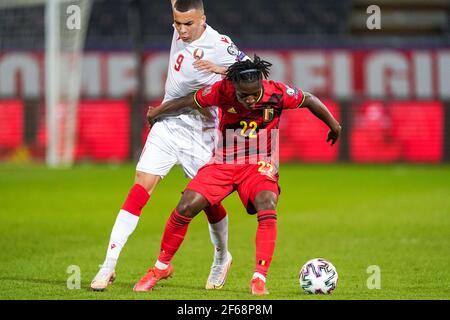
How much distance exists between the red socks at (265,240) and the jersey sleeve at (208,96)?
0.92 meters

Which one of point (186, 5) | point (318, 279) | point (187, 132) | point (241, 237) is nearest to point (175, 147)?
point (187, 132)

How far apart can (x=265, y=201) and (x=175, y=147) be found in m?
1.03

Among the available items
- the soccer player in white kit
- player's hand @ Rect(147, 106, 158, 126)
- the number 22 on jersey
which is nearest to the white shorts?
the soccer player in white kit

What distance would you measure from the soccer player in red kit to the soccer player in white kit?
0.31 meters

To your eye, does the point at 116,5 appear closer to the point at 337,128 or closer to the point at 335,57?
the point at 335,57

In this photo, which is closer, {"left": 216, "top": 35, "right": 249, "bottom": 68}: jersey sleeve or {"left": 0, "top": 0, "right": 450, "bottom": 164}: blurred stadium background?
{"left": 216, "top": 35, "right": 249, "bottom": 68}: jersey sleeve

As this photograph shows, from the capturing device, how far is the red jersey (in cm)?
755

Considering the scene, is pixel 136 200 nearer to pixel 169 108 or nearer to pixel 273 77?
pixel 169 108

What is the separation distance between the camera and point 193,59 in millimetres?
8039

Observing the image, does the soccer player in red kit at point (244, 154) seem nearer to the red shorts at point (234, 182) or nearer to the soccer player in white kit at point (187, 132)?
the red shorts at point (234, 182)

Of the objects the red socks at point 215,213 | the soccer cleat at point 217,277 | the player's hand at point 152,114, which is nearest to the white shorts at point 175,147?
the player's hand at point 152,114

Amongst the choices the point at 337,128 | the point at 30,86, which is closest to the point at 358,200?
the point at 337,128

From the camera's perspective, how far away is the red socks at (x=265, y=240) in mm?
7289

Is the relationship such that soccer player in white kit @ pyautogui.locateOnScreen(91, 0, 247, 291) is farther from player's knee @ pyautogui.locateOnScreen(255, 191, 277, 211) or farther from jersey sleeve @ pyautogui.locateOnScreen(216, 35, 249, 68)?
player's knee @ pyautogui.locateOnScreen(255, 191, 277, 211)
